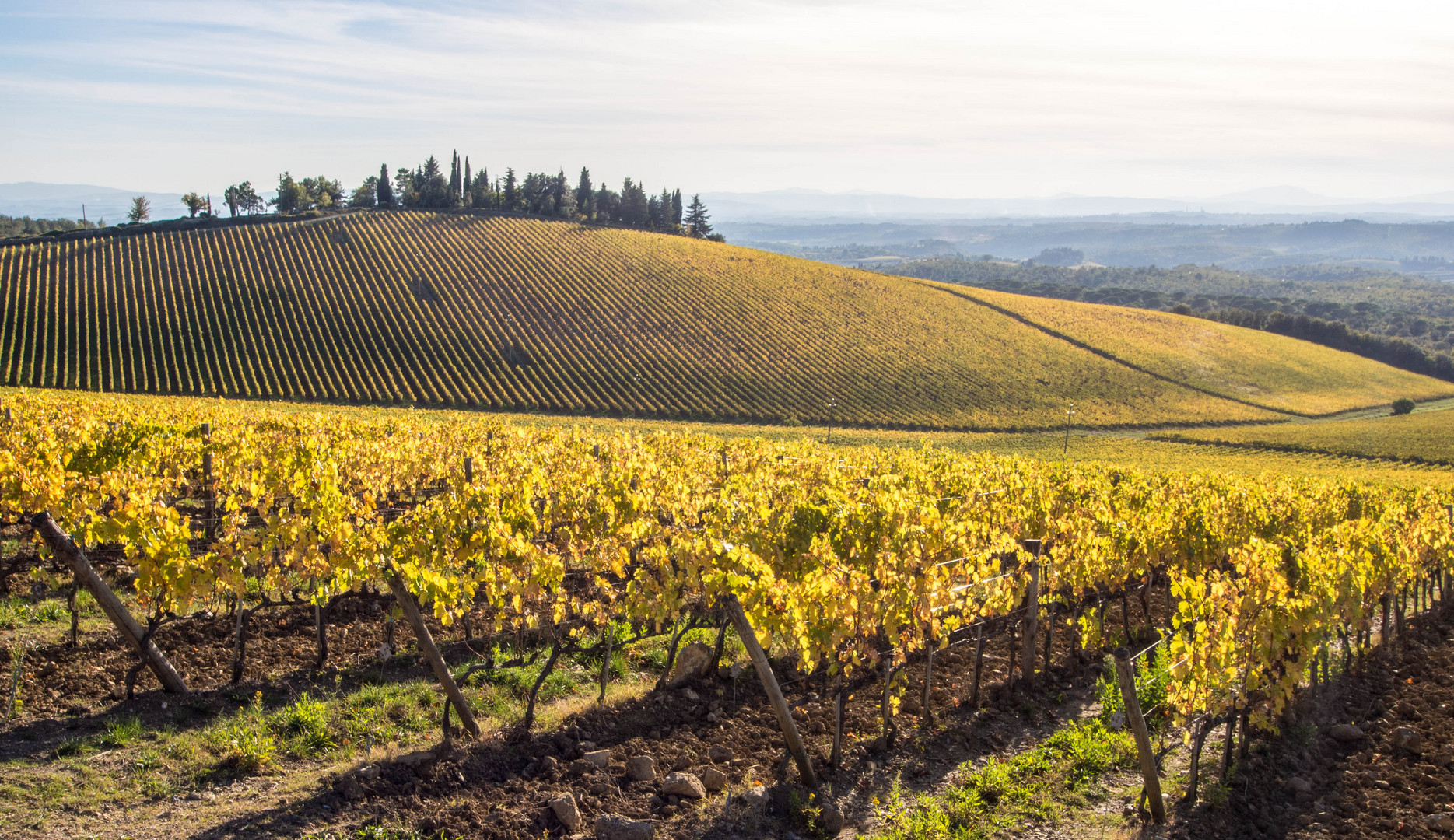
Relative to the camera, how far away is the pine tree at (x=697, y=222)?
13025 cm

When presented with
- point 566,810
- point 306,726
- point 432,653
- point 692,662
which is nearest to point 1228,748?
point 692,662

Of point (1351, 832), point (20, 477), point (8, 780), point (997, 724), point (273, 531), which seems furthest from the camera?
point (997, 724)

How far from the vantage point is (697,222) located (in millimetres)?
131500

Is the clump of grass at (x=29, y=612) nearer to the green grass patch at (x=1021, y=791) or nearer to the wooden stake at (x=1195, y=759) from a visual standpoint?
the green grass patch at (x=1021, y=791)

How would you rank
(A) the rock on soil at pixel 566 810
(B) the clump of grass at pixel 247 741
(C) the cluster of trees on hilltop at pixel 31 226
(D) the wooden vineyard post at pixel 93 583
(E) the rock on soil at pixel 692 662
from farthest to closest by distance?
1. (C) the cluster of trees on hilltop at pixel 31 226
2. (E) the rock on soil at pixel 692 662
3. (D) the wooden vineyard post at pixel 93 583
4. (B) the clump of grass at pixel 247 741
5. (A) the rock on soil at pixel 566 810

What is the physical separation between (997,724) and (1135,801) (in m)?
1.98

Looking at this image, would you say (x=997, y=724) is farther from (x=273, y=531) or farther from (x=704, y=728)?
(x=273, y=531)

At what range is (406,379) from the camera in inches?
2532

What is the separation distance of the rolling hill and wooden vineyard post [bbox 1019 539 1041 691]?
51896 millimetres

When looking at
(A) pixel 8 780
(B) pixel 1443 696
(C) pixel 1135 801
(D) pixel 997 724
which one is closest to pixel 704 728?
(D) pixel 997 724

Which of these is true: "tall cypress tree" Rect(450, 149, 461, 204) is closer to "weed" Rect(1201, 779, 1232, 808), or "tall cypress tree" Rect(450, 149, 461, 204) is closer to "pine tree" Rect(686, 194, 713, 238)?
"pine tree" Rect(686, 194, 713, 238)

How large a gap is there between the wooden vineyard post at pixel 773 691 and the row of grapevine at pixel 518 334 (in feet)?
179

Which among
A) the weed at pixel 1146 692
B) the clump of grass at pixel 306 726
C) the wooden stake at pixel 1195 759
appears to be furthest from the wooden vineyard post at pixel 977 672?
the clump of grass at pixel 306 726

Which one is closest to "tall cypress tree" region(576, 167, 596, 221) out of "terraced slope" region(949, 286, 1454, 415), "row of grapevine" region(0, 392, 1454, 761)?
Result: "terraced slope" region(949, 286, 1454, 415)
